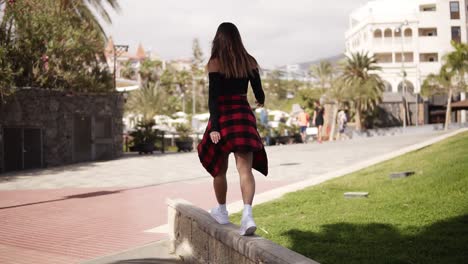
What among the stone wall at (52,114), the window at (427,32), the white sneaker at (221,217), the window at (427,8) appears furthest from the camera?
the window at (427,8)

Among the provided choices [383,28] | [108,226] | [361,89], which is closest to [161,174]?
[108,226]

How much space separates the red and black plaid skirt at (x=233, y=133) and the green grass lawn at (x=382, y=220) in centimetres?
121

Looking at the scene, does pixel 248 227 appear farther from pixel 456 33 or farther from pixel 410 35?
pixel 410 35

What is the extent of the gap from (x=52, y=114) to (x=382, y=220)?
53.0ft

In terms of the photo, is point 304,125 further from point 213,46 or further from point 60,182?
point 213,46

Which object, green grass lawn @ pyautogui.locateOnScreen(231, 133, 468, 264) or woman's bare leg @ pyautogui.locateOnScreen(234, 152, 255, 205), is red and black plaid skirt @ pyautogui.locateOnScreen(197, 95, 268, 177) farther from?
green grass lawn @ pyautogui.locateOnScreen(231, 133, 468, 264)

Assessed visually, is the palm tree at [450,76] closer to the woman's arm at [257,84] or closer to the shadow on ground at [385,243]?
the shadow on ground at [385,243]

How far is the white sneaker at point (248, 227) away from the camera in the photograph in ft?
13.8

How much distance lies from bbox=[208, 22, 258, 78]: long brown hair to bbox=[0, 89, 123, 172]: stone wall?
50.3 feet

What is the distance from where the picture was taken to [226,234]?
4453mm

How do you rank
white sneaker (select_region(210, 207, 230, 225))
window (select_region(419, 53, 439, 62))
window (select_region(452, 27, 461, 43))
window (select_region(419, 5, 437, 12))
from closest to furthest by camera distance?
white sneaker (select_region(210, 207, 230, 225))
window (select_region(452, 27, 461, 43))
window (select_region(419, 5, 437, 12))
window (select_region(419, 53, 439, 62))

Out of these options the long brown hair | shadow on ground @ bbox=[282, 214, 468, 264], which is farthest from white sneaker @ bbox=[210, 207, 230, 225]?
the long brown hair

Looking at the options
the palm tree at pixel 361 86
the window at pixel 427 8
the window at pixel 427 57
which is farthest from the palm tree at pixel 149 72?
the window at pixel 427 8

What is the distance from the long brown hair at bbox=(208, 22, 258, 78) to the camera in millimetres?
4445
